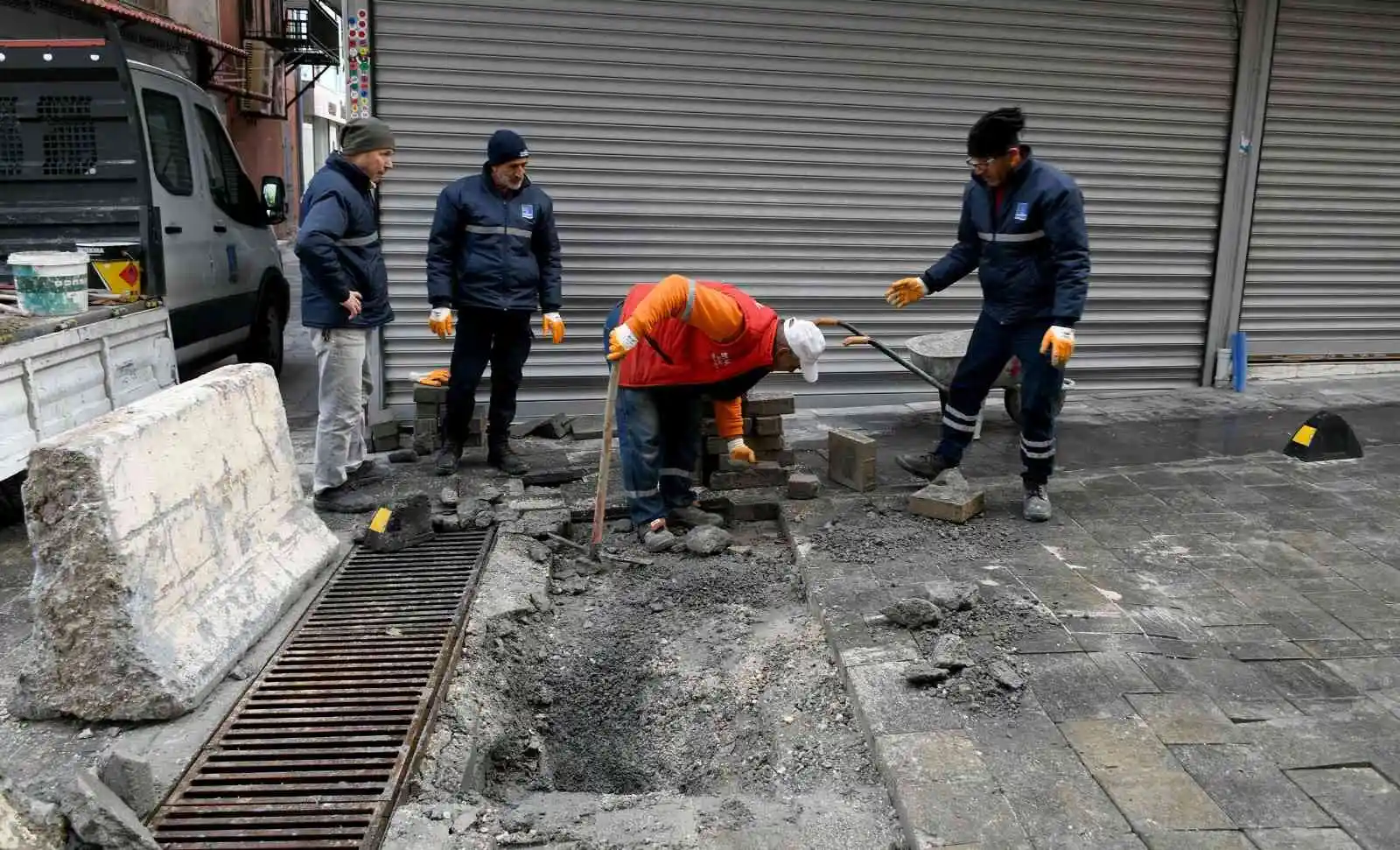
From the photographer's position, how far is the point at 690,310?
484 cm

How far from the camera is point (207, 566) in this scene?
381 centimetres

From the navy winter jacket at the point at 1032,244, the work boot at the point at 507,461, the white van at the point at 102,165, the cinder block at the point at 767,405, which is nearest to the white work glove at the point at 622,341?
the cinder block at the point at 767,405

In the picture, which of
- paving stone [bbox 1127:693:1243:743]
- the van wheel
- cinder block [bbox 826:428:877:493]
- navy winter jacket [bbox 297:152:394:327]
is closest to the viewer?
paving stone [bbox 1127:693:1243:743]

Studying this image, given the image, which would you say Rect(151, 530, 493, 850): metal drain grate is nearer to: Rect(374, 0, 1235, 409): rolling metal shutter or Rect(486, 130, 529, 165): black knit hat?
Rect(486, 130, 529, 165): black knit hat

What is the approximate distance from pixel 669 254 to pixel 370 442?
2.48 meters

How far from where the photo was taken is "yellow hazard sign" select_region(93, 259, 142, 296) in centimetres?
614

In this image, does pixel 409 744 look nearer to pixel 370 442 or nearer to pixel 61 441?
pixel 61 441

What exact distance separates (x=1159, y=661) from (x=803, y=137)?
15.9 feet

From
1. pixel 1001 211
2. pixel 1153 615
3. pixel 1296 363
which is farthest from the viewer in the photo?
pixel 1296 363

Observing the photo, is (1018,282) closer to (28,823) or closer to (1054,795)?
(1054,795)

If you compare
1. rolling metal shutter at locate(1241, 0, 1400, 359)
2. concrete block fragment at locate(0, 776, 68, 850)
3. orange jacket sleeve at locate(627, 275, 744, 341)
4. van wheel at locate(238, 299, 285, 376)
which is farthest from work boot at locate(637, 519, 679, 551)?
rolling metal shutter at locate(1241, 0, 1400, 359)

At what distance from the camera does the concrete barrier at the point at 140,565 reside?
3.27 metres

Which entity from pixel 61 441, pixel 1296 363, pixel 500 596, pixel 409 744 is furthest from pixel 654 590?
pixel 1296 363

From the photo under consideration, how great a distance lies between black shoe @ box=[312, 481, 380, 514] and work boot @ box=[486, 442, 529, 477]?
2.74 feet
